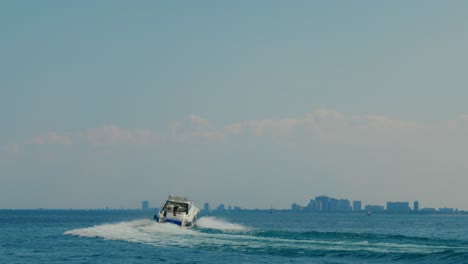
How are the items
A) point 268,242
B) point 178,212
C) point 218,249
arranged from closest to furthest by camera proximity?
1. point 218,249
2. point 268,242
3. point 178,212

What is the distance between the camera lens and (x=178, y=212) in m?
97.8

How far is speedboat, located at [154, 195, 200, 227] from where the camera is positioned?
8938cm

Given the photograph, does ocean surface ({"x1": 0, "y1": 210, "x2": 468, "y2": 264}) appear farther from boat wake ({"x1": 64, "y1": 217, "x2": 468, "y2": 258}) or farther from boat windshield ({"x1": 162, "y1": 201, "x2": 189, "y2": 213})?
boat windshield ({"x1": 162, "y1": 201, "x2": 189, "y2": 213})

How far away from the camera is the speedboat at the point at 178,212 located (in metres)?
89.4

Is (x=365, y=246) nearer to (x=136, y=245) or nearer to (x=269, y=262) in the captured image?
(x=269, y=262)

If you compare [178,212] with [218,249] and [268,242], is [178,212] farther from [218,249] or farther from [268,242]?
[218,249]

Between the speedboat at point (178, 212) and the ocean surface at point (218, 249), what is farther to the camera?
the speedboat at point (178, 212)

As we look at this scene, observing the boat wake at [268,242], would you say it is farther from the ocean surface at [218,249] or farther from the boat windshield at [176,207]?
the boat windshield at [176,207]

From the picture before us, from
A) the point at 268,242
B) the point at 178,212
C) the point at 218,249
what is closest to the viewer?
the point at 218,249

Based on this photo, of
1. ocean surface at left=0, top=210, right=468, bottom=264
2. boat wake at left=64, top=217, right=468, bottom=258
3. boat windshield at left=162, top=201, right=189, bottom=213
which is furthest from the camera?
boat windshield at left=162, top=201, right=189, bottom=213

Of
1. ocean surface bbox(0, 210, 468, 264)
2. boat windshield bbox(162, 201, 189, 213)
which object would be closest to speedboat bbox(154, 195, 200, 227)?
boat windshield bbox(162, 201, 189, 213)

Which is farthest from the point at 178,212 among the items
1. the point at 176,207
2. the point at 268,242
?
the point at 268,242

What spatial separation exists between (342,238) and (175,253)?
26382 mm

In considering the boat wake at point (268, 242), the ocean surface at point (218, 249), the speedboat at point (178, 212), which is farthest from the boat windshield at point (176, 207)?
the ocean surface at point (218, 249)
